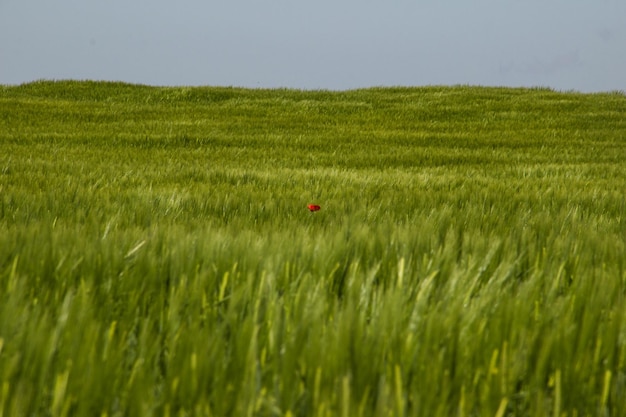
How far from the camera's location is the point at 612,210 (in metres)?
3.73

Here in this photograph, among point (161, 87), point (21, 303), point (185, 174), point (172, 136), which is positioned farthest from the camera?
point (161, 87)

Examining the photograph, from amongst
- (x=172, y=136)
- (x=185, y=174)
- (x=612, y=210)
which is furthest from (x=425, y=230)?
(x=172, y=136)

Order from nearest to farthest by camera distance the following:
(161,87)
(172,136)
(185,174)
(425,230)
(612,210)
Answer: (425,230) < (612,210) < (185,174) < (172,136) < (161,87)

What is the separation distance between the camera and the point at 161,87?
73.6 feet

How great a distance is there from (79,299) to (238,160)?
7.95 m

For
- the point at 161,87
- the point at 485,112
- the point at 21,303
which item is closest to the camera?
the point at 21,303

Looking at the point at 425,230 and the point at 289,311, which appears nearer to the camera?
the point at 289,311

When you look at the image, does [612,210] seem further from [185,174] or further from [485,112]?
[485,112]

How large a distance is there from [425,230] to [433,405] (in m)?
1.02

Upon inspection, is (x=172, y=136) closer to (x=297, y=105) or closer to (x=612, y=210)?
(x=297, y=105)

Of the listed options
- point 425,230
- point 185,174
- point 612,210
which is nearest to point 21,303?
point 425,230

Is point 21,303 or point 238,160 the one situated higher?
point 21,303

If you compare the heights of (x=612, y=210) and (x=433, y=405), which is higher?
(x=433, y=405)

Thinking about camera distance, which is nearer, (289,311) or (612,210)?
(289,311)
